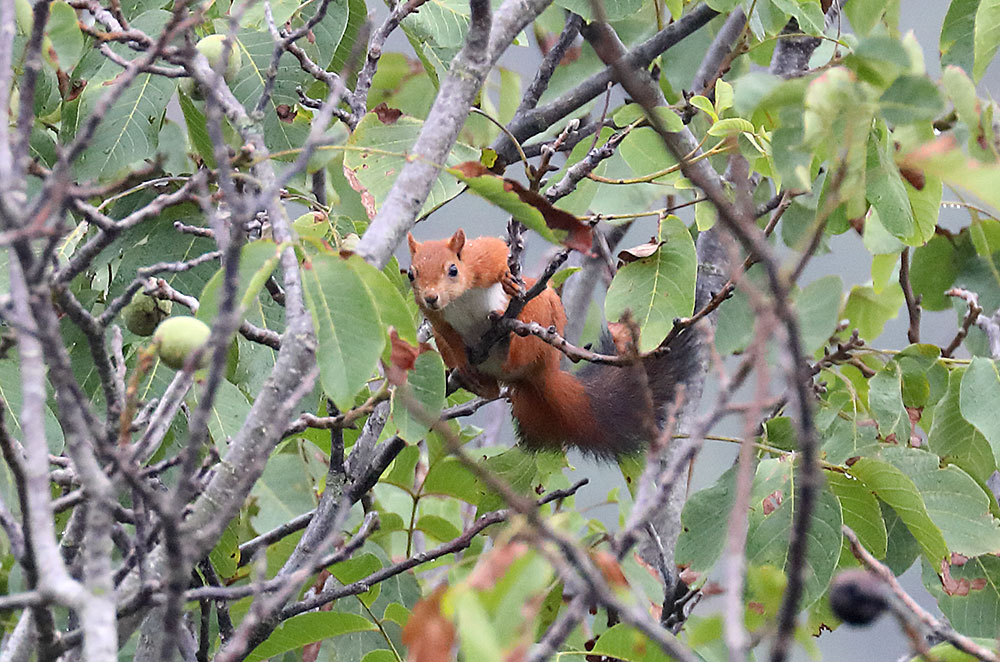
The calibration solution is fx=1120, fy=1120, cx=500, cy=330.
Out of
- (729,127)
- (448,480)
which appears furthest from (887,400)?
(448,480)

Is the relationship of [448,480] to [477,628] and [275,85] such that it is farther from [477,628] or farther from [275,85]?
[477,628]

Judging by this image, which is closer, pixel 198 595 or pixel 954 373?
pixel 198 595

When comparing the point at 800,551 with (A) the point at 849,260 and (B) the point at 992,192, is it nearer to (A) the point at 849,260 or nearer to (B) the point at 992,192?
(B) the point at 992,192

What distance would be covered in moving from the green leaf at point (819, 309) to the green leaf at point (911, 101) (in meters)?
0.71

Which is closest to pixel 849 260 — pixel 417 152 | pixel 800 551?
pixel 417 152

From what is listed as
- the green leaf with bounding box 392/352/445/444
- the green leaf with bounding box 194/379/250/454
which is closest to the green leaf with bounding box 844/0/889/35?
the green leaf with bounding box 392/352/445/444

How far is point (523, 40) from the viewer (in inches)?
106

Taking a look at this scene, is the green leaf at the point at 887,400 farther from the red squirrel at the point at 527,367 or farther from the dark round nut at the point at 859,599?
the dark round nut at the point at 859,599

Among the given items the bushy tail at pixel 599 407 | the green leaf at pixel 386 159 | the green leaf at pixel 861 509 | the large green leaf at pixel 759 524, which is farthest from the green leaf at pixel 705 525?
the bushy tail at pixel 599 407

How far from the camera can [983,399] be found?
1.97m

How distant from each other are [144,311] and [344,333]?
693 mm

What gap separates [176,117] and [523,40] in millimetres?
845

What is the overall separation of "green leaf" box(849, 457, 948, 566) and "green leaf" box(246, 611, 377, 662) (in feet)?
2.76

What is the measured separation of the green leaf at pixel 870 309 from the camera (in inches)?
115
